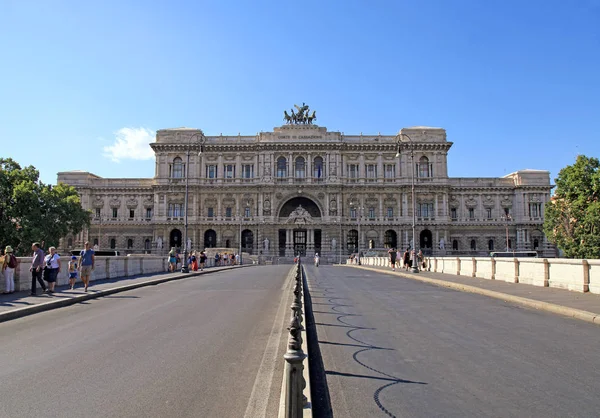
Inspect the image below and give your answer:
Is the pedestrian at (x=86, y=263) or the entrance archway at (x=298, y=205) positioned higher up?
the entrance archway at (x=298, y=205)

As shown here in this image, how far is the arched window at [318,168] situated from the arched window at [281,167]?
4.55 meters

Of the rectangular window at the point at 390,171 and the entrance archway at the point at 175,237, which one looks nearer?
the entrance archway at the point at 175,237

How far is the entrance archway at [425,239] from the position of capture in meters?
77.7

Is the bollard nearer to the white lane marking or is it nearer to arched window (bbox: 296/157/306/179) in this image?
the white lane marking

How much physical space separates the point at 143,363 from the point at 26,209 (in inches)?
1966

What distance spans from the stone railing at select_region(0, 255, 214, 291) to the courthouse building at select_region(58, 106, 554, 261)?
1559 inches

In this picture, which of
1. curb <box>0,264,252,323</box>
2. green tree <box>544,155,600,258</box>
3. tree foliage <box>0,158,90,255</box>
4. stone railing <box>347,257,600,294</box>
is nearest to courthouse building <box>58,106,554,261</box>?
green tree <box>544,155,600,258</box>

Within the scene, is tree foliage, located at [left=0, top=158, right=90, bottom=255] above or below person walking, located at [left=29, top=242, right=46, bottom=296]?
above

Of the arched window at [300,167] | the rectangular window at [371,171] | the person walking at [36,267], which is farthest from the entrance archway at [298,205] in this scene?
the person walking at [36,267]

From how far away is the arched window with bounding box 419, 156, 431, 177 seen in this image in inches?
3103

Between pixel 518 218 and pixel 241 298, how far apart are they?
70851mm

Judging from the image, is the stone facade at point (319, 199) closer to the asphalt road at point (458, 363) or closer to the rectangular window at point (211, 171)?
the rectangular window at point (211, 171)

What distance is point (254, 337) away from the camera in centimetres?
1000

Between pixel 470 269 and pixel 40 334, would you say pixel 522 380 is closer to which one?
pixel 40 334
